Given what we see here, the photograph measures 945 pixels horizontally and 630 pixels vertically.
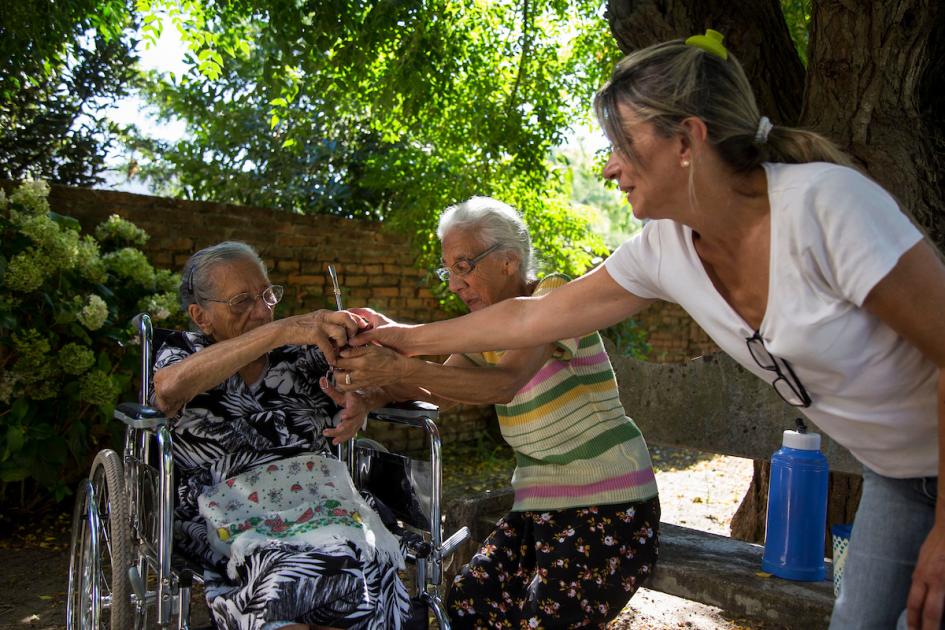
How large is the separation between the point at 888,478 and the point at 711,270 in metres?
0.50

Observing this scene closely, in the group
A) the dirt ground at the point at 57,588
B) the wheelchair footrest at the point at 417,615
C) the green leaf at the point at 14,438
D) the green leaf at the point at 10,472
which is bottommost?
the dirt ground at the point at 57,588

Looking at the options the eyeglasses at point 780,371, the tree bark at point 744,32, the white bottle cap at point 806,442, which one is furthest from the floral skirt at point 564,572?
the tree bark at point 744,32

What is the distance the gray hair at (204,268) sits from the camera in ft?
8.70

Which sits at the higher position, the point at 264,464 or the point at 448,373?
the point at 448,373

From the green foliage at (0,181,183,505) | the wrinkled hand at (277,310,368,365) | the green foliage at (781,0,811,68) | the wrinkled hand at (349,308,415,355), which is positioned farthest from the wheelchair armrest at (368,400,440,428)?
the green foliage at (781,0,811,68)

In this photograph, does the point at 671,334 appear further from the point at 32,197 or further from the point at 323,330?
the point at 323,330

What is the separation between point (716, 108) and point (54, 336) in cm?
397

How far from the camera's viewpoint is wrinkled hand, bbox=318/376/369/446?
263 cm

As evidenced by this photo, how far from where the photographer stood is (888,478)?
5.18 ft

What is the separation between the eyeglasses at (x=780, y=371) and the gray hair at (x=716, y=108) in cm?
33

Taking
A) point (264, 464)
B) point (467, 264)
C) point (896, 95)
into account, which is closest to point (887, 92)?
point (896, 95)

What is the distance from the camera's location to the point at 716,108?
162 cm

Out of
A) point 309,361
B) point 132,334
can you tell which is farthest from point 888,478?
point 132,334

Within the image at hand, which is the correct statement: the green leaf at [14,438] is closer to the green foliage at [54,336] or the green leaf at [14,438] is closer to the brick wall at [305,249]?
the green foliage at [54,336]
